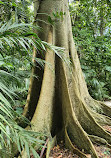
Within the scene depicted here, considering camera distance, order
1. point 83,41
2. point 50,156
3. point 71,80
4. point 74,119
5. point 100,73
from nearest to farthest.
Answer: point 50,156 → point 74,119 → point 71,80 → point 83,41 → point 100,73

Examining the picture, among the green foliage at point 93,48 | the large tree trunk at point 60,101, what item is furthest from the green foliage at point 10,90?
the green foliage at point 93,48

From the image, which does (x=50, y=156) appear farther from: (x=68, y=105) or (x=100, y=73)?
(x=100, y=73)

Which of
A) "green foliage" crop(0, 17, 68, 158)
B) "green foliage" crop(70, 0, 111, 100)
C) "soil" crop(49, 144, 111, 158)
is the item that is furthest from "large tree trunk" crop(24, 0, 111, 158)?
"green foliage" crop(70, 0, 111, 100)

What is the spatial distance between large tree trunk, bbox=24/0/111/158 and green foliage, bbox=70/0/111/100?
2.44 m

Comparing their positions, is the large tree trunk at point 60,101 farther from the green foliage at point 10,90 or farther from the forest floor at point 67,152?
the green foliage at point 10,90

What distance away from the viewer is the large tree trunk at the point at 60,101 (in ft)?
7.71

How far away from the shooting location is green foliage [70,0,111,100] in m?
5.29

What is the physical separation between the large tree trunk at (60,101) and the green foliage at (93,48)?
244 centimetres

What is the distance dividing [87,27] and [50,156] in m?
5.38

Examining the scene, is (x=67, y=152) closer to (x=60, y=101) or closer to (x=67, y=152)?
(x=67, y=152)

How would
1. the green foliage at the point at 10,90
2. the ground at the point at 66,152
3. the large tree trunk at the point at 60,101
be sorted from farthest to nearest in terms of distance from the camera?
1. the large tree trunk at the point at 60,101
2. the ground at the point at 66,152
3. the green foliage at the point at 10,90

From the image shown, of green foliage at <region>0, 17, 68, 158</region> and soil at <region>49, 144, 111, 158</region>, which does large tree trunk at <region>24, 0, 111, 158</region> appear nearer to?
soil at <region>49, 144, 111, 158</region>

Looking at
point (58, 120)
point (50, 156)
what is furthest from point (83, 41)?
point (50, 156)

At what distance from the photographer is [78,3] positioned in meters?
5.67
